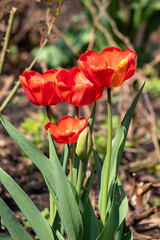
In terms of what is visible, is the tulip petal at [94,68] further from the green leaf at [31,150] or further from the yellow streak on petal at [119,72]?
the green leaf at [31,150]

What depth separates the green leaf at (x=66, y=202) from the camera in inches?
47.9

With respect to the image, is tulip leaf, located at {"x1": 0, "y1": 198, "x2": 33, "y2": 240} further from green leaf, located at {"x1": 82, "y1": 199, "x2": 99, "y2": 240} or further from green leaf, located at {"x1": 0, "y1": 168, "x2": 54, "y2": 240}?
green leaf, located at {"x1": 82, "y1": 199, "x2": 99, "y2": 240}

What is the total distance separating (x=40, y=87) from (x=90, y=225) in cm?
52

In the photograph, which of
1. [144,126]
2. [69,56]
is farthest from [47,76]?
[69,56]

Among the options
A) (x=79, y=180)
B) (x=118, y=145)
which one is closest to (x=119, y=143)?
(x=118, y=145)

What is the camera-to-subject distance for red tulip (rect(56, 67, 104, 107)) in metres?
1.21

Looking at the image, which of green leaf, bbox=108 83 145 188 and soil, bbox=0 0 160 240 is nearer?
green leaf, bbox=108 83 145 188

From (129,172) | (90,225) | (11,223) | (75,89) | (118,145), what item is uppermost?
(75,89)

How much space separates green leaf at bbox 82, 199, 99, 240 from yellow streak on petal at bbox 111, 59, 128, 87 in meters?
0.46

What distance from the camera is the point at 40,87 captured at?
1.25 meters

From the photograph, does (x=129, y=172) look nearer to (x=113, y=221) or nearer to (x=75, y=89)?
(x=113, y=221)

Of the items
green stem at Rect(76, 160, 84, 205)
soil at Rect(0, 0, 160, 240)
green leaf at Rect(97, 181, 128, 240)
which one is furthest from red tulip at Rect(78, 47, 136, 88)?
soil at Rect(0, 0, 160, 240)

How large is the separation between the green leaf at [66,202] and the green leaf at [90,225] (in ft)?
0.23

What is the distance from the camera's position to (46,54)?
17.9ft
